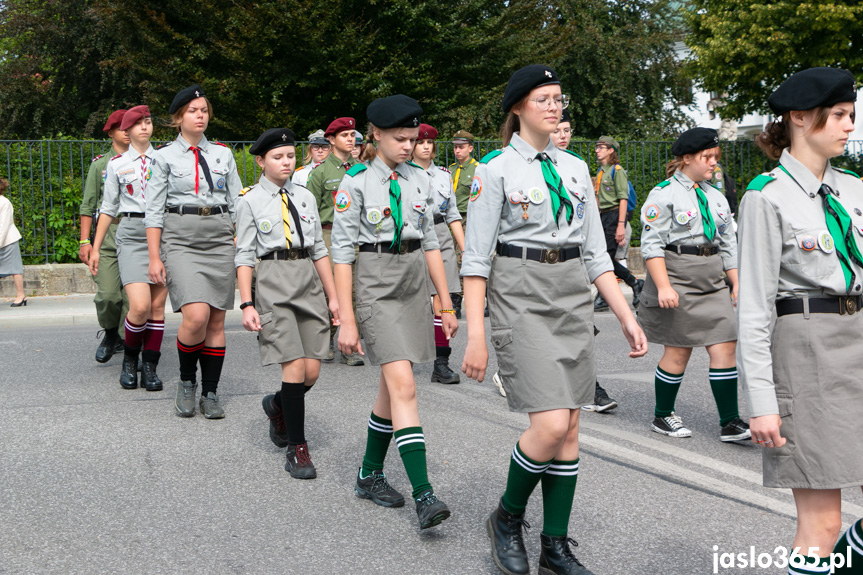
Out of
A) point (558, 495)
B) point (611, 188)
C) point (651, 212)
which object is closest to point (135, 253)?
point (651, 212)

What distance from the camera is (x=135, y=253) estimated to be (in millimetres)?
7164

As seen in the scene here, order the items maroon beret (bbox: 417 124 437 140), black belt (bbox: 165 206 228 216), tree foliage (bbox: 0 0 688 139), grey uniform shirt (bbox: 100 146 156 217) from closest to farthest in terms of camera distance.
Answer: black belt (bbox: 165 206 228 216) < grey uniform shirt (bbox: 100 146 156 217) < maroon beret (bbox: 417 124 437 140) < tree foliage (bbox: 0 0 688 139)

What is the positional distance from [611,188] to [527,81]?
30.4 ft

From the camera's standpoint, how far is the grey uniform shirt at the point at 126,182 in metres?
7.34

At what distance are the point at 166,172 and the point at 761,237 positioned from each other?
4.25 meters

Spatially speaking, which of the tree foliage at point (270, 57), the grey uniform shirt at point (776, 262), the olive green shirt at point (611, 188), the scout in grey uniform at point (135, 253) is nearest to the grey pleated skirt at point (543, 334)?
the grey uniform shirt at point (776, 262)

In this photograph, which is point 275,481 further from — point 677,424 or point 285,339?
point 677,424

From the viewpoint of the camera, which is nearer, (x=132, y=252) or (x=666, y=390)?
(x=666, y=390)

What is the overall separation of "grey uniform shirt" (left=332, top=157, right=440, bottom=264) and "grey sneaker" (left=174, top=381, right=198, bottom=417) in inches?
89.4

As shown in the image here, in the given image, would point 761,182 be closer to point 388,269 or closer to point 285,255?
point 388,269

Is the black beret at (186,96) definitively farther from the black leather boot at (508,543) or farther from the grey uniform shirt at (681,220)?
the black leather boot at (508,543)

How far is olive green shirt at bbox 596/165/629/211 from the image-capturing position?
12.5 metres

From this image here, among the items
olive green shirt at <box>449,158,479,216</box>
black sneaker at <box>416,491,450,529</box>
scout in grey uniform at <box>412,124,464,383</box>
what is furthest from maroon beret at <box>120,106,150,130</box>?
black sneaker at <box>416,491,450,529</box>

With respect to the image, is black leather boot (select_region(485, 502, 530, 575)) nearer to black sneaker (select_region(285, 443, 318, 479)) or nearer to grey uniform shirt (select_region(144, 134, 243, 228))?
A: black sneaker (select_region(285, 443, 318, 479))
